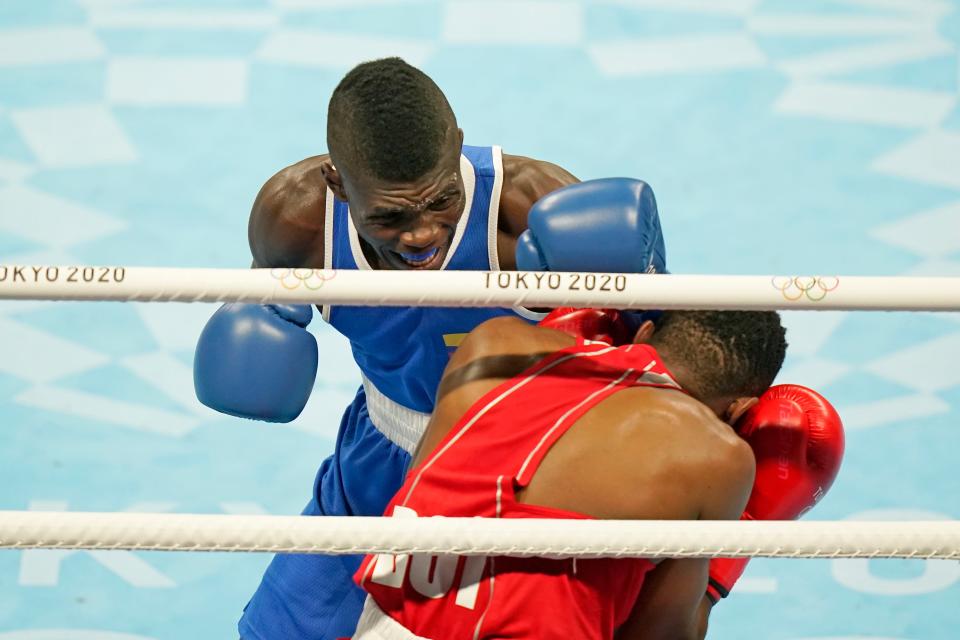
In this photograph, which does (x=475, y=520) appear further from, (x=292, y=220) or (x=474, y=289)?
(x=292, y=220)

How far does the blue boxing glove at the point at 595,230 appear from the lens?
1929mm

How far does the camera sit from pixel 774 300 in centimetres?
151

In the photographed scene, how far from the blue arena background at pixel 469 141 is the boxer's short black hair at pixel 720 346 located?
4.47 feet

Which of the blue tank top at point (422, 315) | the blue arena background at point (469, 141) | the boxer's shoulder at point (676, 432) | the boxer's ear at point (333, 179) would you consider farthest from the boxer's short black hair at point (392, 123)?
the blue arena background at point (469, 141)

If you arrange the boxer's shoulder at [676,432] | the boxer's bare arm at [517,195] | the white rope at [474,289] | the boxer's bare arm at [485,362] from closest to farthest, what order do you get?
the white rope at [474,289] < the boxer's shoulder at [676,432] < the boxer's bare arm at [485,362] < the boxer's bare arm at [517,195]

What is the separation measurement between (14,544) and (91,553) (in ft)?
5.79

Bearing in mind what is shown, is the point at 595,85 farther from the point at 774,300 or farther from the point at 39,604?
the point at 774,300

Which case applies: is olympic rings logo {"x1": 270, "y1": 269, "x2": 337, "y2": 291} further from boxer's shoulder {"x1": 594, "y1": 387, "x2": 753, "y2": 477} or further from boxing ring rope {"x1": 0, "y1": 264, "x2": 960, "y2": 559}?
boxer's shoulder {"x1": 594, "y1": 387, "x2": 753, "y2": 477}

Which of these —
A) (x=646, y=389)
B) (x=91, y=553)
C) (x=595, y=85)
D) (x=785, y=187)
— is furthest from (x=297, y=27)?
(x=646, y=389)

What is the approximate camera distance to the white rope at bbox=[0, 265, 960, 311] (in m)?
1.49

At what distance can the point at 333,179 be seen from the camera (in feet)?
7.17

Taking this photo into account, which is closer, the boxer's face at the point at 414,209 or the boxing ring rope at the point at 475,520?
the boxing ring rope at the point at 475,520

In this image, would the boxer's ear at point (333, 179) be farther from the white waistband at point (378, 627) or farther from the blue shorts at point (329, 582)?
the white waistband at point (378, 627)

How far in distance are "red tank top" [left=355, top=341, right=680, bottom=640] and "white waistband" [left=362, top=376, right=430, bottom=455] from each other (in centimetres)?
68
